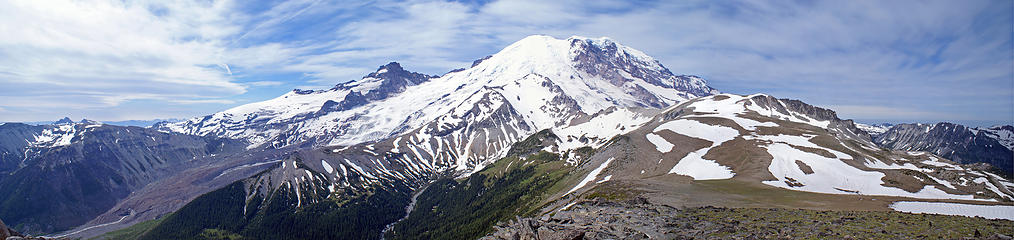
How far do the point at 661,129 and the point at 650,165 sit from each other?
160 feet

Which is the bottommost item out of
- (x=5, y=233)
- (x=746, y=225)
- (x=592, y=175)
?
(x=592, y=175)

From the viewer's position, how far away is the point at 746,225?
48.3m

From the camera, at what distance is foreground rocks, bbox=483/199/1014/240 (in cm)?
4184

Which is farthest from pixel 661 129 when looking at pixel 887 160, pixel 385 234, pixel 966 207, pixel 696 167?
pixel 385 234

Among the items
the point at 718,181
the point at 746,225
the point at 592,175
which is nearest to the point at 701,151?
the point at 592,175

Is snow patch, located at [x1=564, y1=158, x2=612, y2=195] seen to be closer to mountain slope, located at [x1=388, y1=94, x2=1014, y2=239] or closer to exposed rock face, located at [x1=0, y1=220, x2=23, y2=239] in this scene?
mountain slope, located at [x1=388, y1=94, x2=1014, y2=239]

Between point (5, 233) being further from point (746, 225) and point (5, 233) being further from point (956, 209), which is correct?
point (956, 209)

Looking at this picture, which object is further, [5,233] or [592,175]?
[592,175]

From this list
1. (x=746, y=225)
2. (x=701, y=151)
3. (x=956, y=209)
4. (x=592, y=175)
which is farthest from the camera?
(x=592, y=175)

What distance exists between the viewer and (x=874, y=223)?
46.8 m

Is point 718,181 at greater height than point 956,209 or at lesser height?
lesser

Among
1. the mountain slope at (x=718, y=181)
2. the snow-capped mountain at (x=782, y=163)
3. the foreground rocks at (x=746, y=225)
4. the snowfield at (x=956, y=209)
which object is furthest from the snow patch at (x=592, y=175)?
the snowfield at (x=956, y=209)

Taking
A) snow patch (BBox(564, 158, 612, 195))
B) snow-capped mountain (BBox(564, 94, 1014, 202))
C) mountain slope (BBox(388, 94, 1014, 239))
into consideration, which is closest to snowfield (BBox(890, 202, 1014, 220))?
mountain slope (BBox(388, 94, 1014, 239))

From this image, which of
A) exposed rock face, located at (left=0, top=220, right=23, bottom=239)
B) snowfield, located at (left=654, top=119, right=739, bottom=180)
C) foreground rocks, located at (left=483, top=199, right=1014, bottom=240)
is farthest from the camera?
snowfield, located at (left=654, top=119, right=739, bottom=180)
